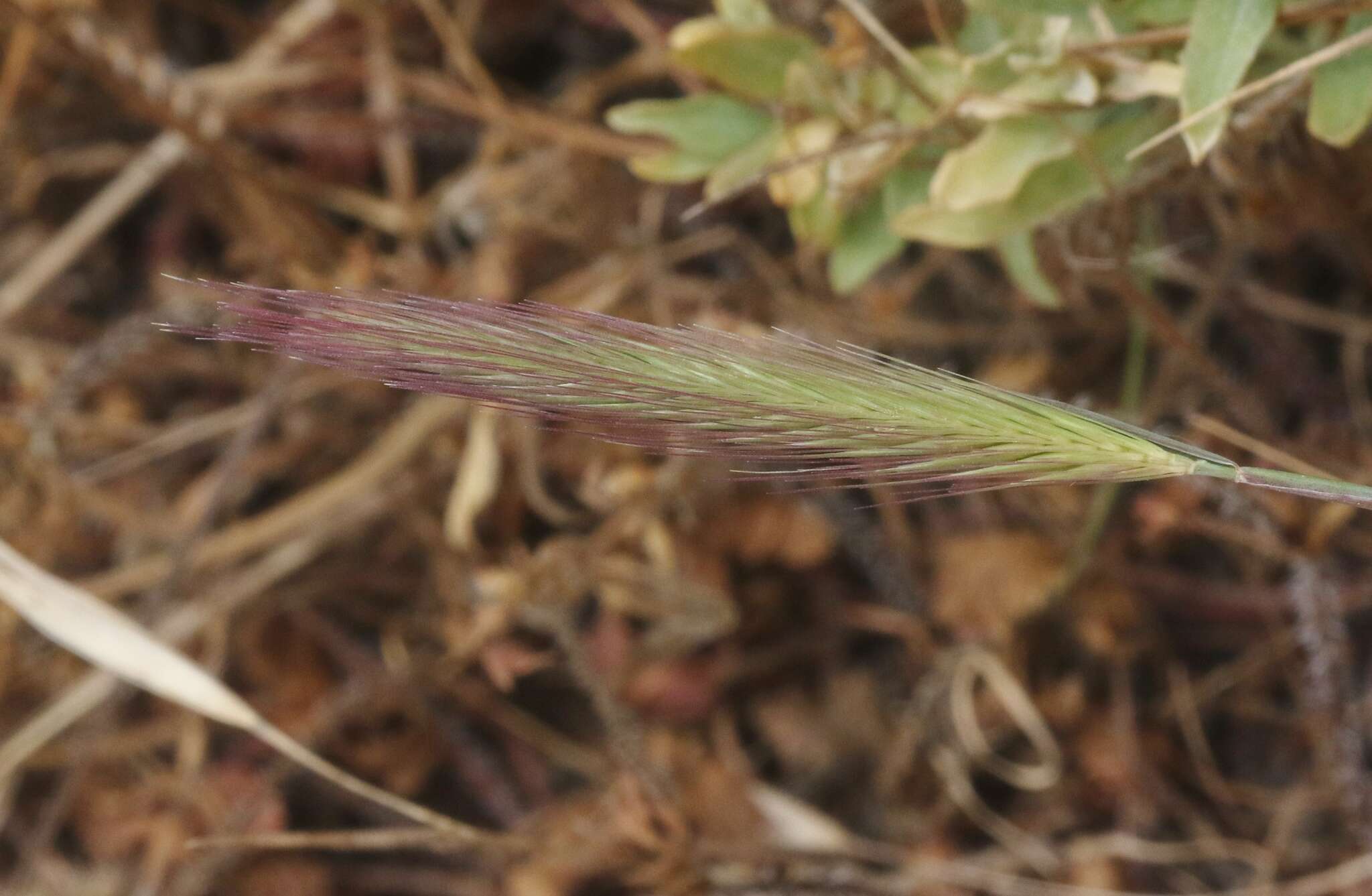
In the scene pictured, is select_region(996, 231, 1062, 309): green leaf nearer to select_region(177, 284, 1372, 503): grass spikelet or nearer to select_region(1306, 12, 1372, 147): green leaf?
select_region(1306, 12, 1372, 147): green leaf

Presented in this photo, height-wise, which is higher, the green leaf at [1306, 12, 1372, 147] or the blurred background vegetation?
the green leaf at [1306, 12, 1372, 147]

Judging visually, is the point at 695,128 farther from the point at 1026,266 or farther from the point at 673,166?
the point at 1026,266

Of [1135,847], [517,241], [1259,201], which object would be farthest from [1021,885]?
[517,241]

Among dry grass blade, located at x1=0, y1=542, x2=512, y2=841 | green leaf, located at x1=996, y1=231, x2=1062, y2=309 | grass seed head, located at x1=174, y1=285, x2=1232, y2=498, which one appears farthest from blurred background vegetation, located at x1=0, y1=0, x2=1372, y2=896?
grass seed head, located at x1=174, y1=285, x2=1232, y2=498

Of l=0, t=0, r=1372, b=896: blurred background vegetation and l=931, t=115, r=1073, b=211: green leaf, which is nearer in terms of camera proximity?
l=931, t=115, r=1073, b=211: green leaf

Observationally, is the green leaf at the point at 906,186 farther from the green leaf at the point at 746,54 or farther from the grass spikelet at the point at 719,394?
the grass spikelet at the point at 719,394

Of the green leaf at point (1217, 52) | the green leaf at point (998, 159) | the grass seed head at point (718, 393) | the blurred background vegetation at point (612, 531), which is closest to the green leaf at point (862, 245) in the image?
the blurred background vegetation at point (612, 531)

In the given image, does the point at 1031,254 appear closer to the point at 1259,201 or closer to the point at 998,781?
the point at 1259,201
